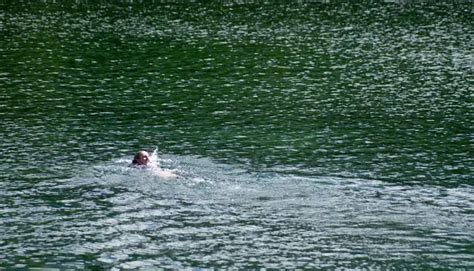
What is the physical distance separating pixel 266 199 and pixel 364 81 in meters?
25.9

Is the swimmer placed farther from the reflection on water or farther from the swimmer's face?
the reflection on water

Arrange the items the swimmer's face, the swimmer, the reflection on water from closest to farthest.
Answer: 1. the reflection on water
2. the swimmer
3. the swimmer's face

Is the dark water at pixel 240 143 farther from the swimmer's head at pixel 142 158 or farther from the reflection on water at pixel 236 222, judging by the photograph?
the swimmer's head at pixel 142 158

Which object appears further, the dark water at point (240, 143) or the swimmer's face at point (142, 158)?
the swimmer's face at point (142, 158)

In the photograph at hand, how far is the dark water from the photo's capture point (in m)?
29.9

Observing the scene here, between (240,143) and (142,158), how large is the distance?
756 cm

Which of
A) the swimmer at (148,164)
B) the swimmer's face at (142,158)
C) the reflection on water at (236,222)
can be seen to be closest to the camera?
the reflection on water at (236,222)

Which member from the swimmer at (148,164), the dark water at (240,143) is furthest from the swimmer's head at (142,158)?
the dark water at (240,143)

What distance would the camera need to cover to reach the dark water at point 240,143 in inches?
1176

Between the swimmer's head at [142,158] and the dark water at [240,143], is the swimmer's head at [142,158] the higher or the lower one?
the higher one

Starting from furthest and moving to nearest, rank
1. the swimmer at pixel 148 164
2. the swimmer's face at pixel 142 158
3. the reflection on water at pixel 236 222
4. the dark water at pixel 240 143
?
the swimmer's face at pixel 142 158
the swimmer at pixel 148 164
the dark water at pixel 240 143
the reflection on water at pixel 236 222

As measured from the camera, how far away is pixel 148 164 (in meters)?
36.9

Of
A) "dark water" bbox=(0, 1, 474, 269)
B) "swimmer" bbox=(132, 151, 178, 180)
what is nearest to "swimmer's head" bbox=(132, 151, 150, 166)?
"swimmer" bbox=(132, 151, 178, 180)

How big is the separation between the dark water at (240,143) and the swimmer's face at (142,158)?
42 cm
